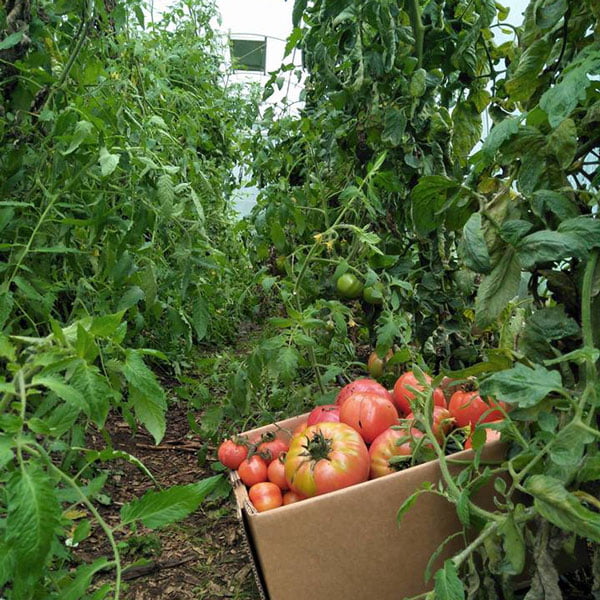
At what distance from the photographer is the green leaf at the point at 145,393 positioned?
0.67 metres

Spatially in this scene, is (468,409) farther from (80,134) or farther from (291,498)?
(80,134)

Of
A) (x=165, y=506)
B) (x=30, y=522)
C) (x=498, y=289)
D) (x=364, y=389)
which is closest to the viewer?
(x=30, y=522)

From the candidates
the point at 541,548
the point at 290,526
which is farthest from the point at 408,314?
the point at 541,548

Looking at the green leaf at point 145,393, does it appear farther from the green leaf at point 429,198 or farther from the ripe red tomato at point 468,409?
the ripe red tomato at point 468,409

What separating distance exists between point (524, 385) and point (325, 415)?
66cm

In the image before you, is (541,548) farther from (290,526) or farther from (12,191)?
(12,191)

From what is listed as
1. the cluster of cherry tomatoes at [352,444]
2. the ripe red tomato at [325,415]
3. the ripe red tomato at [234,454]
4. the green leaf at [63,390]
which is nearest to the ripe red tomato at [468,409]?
the cluster of cherry tomatoes at [352,444]

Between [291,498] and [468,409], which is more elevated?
[468,409]

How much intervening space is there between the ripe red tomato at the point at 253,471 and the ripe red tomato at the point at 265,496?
47 mm

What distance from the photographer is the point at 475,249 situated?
855 mm

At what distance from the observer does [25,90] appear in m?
1.23

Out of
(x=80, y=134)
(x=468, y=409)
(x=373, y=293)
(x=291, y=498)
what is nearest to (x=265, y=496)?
(x=291, y=498)

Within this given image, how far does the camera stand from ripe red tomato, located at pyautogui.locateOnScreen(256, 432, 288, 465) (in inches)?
52.2

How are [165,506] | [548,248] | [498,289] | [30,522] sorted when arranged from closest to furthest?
[30,522] → [165,506] → [548,248] → [498,289]
